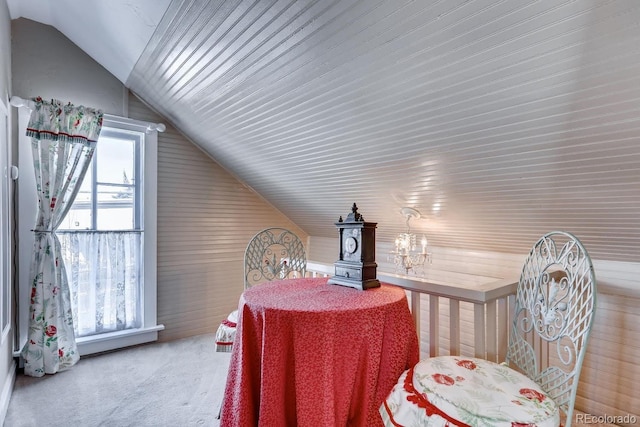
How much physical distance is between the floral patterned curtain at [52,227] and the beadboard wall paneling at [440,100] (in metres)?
0.67

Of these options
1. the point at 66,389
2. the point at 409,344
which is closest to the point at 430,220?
the point at 409,344

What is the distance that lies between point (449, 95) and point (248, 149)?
6.18ft

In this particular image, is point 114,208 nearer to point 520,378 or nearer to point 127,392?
point 127,392

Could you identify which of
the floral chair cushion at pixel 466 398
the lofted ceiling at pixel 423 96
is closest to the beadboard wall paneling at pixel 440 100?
the lofted ceiling at pixel 423 96

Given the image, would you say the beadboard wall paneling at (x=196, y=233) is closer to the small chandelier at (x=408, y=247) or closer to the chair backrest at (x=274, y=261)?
the chair backrest at (x=274, y=261)

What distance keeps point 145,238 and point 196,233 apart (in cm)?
50

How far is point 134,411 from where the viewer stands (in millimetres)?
2092

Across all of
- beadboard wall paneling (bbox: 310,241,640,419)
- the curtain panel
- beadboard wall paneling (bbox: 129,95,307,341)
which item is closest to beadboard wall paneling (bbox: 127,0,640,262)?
beadboard wall paneling (bbox: 310,241,640,419)

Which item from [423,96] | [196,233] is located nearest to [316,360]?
[423,96]

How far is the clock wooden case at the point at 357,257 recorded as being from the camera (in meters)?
1.72

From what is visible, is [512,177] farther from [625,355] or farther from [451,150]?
[625,355]

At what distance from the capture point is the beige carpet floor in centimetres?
200

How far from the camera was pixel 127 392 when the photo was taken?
2312mm

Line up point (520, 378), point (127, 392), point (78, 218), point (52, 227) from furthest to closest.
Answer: point (78, 218)
point (52, 227)
point (127, 392)
point (520, 378)
